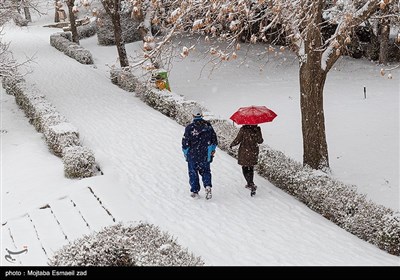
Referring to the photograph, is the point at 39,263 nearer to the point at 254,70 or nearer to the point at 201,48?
the point at 254,70

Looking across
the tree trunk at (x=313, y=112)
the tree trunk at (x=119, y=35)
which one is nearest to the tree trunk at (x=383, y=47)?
the tree trunk at (x=119, y=35)

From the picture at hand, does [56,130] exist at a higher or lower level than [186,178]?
higher

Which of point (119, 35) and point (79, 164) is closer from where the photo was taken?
point (79, 164)

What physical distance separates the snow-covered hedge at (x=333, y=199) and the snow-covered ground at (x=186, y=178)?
198 mm

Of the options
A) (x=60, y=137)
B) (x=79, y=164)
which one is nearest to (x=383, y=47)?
(x=60, y=137)

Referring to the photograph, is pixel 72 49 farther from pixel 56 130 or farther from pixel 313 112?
pixel 313 112

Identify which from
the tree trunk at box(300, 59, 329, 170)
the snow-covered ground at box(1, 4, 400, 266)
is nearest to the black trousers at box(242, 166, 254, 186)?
the snow-covered ground at box(1, 4, 400, 266)

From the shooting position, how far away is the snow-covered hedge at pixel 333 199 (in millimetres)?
8023

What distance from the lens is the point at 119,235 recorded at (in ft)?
23.2

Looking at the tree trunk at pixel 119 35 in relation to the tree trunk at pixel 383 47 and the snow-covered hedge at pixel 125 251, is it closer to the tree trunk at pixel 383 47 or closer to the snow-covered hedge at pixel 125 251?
the tree trunk at pixel 383 47

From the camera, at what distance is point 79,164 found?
1092cm

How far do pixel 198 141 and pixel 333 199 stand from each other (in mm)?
2898

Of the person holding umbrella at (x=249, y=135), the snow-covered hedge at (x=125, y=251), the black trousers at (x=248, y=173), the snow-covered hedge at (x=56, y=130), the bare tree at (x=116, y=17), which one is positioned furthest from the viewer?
the bare tree at (x=116, y=17)

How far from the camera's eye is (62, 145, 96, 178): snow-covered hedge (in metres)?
10.9
